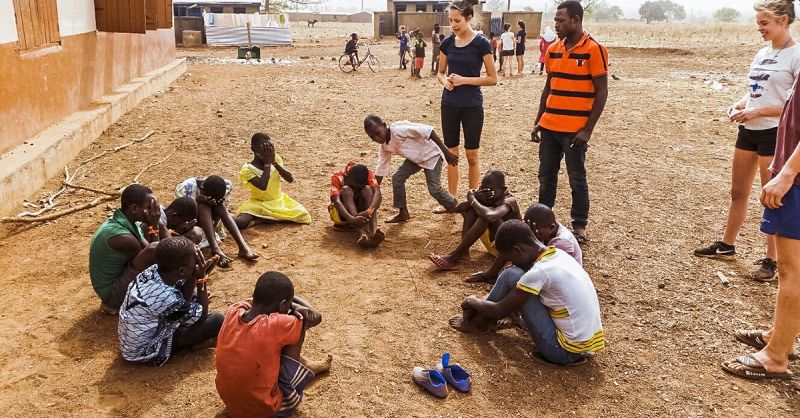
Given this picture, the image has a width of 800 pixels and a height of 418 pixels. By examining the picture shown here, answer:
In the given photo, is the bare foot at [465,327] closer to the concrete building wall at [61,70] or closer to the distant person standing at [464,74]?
the distant person standing at [464,74]

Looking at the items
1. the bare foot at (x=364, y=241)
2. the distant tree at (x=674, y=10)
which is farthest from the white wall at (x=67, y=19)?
the distant tree at (x=674, y=10)

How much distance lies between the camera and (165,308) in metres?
3.07

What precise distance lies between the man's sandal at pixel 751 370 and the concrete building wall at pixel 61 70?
649 cm

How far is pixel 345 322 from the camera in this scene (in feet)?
12.2

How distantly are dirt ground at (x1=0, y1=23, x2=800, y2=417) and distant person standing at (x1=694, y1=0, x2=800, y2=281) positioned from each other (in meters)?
0.35

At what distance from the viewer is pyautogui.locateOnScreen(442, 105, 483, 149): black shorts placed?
5258mm

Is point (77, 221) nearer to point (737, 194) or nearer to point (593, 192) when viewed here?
point (593, 192)

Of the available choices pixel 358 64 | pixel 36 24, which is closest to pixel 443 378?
pixel 36 24

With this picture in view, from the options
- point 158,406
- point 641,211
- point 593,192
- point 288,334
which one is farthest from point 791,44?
point 158,406

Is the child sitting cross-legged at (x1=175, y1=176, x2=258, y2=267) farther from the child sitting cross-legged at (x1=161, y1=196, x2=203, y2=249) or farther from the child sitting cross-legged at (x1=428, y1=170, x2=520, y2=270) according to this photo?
the child sitting cross-legged at (x1=428, y1=170, x2=520, y2=270)

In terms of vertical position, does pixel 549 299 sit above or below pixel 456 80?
below

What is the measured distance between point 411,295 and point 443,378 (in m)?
1.08

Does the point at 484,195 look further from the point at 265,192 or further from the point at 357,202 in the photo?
the point at 265,192

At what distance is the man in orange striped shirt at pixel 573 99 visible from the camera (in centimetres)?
444
